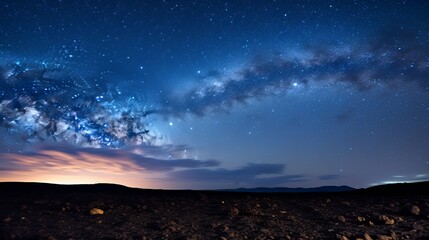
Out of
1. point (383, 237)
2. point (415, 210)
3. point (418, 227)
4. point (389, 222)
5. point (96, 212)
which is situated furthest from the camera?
point (96, 212)

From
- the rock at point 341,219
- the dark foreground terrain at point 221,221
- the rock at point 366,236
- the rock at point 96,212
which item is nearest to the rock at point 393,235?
the dark foreground terrain at point 221,221

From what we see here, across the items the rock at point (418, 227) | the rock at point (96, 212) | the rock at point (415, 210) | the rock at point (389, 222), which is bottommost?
the rock at point (418, 227)

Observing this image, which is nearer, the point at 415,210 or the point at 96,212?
the point at 415,210

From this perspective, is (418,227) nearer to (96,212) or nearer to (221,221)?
(221,221)

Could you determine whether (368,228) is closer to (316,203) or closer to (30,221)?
(316,203)

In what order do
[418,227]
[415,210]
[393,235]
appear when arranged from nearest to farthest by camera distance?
1. [393,235]
2. [418,227]
3. [415,210]

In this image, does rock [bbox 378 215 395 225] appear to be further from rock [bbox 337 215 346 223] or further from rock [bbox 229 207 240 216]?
rock [bbox 229 207 240 216]

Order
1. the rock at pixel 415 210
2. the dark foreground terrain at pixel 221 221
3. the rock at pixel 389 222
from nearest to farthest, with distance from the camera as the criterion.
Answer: the dark foreground terrain at pixel 221 221, the rock at pixel 389 222, the rock at pixel 415 210

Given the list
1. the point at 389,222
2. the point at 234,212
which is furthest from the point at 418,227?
the point at 234,212

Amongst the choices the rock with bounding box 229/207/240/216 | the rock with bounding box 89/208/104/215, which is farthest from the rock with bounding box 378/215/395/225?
the rock with bounding box 89/208/104/215

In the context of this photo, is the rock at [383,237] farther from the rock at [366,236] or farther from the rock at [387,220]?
the rock at [387,220]

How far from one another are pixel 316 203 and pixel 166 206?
4.66 meters

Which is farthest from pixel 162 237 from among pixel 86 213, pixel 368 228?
pixel 368 228

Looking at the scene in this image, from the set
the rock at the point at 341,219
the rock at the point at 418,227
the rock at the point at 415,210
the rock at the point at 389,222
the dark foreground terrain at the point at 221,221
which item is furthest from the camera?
the rock at the point at 415,210
